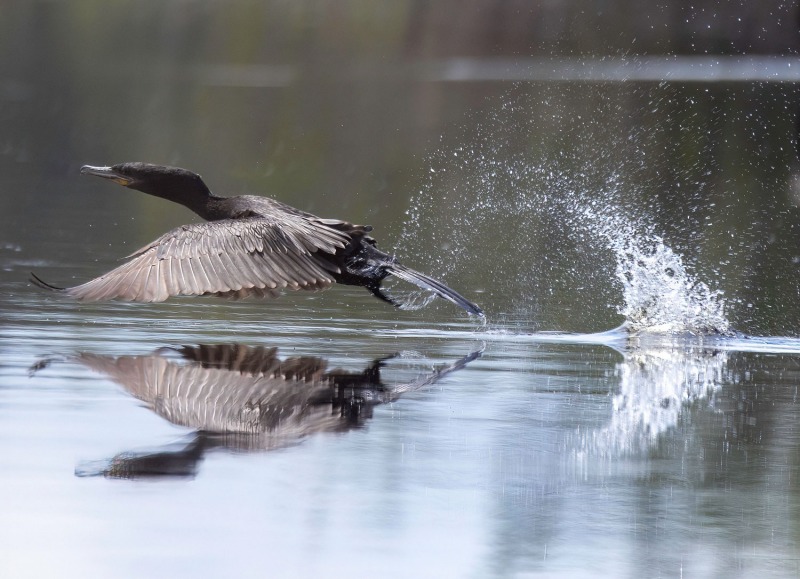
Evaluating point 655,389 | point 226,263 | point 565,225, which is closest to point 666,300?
point 655,389

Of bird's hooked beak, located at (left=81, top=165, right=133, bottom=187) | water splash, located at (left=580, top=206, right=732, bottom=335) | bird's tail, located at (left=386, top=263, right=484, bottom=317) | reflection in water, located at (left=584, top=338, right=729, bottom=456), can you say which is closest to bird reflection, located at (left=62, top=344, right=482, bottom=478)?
bird's tail, located at (left=386, top=263, right=484, bottom=317)

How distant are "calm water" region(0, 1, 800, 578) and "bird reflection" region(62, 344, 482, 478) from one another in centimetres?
2

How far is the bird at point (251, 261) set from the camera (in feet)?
24.6

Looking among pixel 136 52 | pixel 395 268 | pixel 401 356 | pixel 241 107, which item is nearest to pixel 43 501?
pixel 401 356

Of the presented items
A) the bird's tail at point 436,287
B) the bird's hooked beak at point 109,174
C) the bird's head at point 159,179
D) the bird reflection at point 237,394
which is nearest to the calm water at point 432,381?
the bird reflection at point 237,394

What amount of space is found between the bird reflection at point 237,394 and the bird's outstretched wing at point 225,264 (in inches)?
13.8

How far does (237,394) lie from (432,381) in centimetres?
111

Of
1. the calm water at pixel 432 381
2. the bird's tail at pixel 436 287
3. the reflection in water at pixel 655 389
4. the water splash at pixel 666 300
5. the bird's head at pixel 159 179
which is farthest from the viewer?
the bird's head at pixel 159 179

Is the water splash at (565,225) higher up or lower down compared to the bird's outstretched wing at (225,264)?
higher up

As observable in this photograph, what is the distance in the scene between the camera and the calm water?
4.41 m

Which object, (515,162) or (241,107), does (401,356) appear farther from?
(241,107)

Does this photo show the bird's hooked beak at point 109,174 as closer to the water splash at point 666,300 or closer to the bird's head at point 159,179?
the bird's head at point 159,179

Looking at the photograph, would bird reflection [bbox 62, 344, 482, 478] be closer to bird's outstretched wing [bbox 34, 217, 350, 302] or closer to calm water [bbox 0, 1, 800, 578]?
calm water [bbox 0, 1, 800, 578]

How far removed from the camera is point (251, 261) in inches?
308
